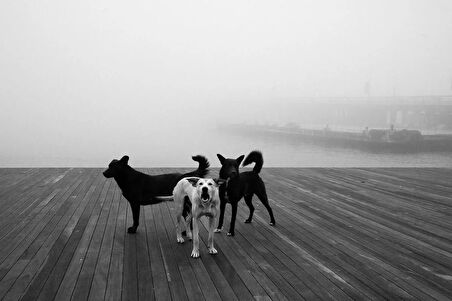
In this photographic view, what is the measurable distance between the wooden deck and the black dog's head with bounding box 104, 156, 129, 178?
804 millimetres

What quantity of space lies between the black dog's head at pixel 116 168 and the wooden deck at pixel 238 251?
804 millimetres

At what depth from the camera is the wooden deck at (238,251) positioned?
325 cm

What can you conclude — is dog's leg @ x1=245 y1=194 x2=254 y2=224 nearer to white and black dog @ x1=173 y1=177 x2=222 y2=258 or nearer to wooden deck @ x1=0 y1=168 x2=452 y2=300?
wooden deck @ x1=0 y1=168 x2=452 y2=300

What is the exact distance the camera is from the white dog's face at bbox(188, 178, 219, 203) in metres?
3.89

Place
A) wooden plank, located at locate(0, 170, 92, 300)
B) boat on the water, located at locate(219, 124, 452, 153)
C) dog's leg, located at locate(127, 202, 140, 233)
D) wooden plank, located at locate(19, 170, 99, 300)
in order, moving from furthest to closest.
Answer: boat on the water, located at locate(219, 124, 452, 153), dog's leg, located at locate(127, 202, 140, 233), wooden plank, located at locate(0, 170, 92, 300), wooden plank, located at locate(19, 170, 99, 300)

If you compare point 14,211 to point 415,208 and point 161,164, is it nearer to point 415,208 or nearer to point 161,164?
point 415,208

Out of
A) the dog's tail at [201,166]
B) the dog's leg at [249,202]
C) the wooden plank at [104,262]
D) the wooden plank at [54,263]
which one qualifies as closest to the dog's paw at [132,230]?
the wooden plank at [104,262]

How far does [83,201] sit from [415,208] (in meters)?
6.08

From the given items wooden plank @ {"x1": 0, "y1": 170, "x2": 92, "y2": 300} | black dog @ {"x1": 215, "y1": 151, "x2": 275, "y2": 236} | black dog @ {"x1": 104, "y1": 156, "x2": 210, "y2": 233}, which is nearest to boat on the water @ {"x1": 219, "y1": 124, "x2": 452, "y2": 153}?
black dog @ {"x1": 215, "y1": 151, "x2": 275, "y2": 236}

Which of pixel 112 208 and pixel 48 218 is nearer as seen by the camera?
pixel 48 218

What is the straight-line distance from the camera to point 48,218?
544 cm

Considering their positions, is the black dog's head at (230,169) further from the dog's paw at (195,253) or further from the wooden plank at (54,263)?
the wooden plank at (54,263)

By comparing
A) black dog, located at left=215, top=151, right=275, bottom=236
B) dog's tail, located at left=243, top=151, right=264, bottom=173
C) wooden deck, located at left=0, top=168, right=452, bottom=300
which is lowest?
wooden deck, located at left=0, top=168, right=452, bottom=300

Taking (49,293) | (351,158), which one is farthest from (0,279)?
(351,158)
